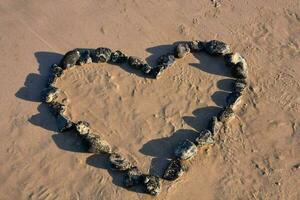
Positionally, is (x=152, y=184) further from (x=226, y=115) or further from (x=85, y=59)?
(x=85, y=59)

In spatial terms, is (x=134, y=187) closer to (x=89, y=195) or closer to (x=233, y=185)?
(x=89, y=195)

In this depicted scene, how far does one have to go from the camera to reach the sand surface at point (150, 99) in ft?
38.3

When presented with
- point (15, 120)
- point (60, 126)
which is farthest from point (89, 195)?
point (15, 120)

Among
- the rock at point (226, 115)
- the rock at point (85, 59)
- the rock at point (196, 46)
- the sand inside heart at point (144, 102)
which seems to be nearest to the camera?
the sand inside heart at point (144, 102)

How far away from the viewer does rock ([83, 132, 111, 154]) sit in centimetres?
1191

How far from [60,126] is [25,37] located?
3.16 metres

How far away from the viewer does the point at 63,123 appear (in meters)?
12.2

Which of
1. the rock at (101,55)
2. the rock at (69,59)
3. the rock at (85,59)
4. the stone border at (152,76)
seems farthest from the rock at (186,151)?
the rock at (69,59)

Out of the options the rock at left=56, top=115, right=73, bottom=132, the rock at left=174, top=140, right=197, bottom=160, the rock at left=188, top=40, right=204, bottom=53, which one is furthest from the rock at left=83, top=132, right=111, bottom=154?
the rock at left=188, top=40, right=204, bottom=53

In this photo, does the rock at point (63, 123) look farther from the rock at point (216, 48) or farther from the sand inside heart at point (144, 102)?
the rock at point (216, 48)

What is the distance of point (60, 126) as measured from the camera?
12.2 meters

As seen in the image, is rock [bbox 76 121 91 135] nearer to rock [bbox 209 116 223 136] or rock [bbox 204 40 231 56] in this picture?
rock [bbox 209 116 223 136]

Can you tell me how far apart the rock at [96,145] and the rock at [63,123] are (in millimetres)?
536

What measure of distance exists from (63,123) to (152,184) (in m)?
2.71
